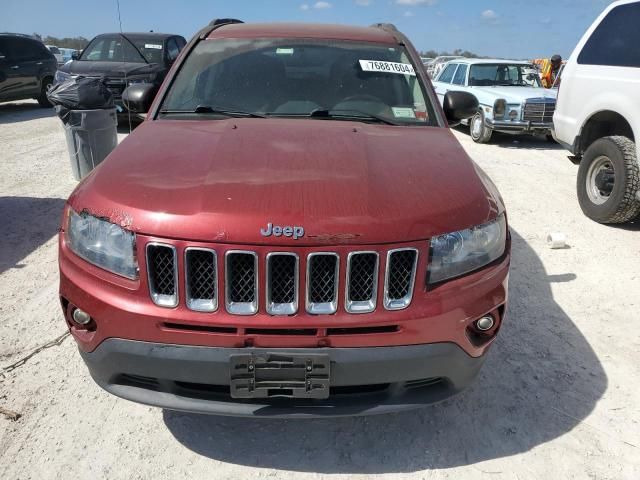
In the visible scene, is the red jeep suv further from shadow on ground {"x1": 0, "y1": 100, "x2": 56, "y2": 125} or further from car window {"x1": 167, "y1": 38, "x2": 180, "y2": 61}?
shadow on ground {"x1": 0, "y1": 100, "x2": 56, "y2": 125}

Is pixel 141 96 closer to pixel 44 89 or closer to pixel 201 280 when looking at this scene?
pixel 201 280

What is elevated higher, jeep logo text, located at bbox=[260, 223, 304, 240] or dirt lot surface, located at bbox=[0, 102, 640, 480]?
jeep logo text, located at bbox=[260, 223, 304, 240]

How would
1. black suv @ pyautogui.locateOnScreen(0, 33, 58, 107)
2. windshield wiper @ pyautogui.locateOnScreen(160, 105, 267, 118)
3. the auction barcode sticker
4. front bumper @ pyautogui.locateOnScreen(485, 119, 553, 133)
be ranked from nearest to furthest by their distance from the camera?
windshield wiper @ pyautogui.locateOnScreen(160, 105, 267, 118) → the auction barcode sticker → front bumper @ pyautogui.locateOnScreen(485, 119, 553, 133) → black suv @ pyautogui.locateOnScreen(0, 33, 58, 107)

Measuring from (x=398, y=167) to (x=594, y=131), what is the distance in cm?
469

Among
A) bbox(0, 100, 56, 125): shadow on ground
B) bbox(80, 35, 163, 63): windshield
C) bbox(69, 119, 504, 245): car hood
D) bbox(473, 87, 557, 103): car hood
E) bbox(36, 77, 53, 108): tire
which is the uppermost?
bbox(69, 119, 504, 245): car hood

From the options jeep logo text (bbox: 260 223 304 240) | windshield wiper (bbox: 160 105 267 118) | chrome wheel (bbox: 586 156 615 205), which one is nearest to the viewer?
jeep logo text (bbox: 260 223 304 240)

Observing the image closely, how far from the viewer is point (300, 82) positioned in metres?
3.21

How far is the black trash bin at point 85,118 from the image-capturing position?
19.6 ft

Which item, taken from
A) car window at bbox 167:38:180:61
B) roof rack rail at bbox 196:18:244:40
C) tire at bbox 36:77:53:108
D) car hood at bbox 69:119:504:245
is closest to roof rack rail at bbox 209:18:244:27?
roof rack rail at bbox 196:18:244:40

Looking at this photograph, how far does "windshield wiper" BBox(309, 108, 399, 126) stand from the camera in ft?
9.91

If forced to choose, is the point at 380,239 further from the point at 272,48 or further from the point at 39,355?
the point at 39,355

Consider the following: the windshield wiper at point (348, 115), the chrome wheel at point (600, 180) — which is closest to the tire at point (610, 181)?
the chrome wheel at point (600, 180)

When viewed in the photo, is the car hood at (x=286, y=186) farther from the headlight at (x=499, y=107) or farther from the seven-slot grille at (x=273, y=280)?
the headlight at (x=499, y=107)

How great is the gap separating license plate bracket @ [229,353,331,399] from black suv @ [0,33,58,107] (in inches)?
531
